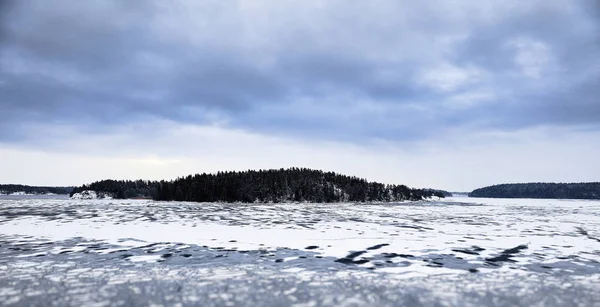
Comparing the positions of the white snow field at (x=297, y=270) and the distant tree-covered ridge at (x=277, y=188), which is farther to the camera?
the distant tree-covered ridge at (x=277, y=188)

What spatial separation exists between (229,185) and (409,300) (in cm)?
8935

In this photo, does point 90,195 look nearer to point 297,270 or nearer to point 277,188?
point 277,188

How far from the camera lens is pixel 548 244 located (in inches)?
607

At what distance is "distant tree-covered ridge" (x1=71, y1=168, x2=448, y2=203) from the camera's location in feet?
307

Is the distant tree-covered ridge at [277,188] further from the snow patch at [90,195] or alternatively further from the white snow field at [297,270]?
the white snow field at [297,270]

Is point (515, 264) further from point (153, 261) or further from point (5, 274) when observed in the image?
point (5, 274)

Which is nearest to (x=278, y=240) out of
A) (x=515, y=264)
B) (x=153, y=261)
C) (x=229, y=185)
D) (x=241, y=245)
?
(x=241, y=245)

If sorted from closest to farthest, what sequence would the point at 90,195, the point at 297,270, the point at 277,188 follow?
the point at 297,270, the point at 277,188, the point at 90,195

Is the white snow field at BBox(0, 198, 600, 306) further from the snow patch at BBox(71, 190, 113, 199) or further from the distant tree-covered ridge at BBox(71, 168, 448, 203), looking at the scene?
the snow patch at BBox(71, 190, 113, 199)

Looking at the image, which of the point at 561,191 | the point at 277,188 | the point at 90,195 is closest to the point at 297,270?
the point at 277,188

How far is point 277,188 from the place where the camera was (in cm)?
9656

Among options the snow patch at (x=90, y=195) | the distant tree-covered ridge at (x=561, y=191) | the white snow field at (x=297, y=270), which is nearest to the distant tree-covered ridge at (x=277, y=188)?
the snow patch at (x=90, y=195)

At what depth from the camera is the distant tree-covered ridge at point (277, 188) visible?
93625 millimetres

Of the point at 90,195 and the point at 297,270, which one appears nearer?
the point at 297,270
